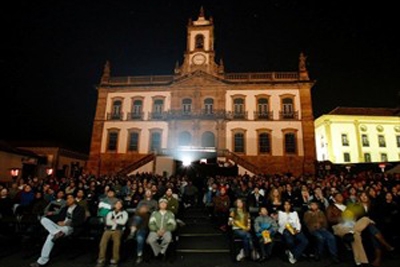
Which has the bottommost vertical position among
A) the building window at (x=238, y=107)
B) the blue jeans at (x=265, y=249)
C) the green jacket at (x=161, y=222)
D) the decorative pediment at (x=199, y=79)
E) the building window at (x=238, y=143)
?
the blue jeans at (x=265, y=249)

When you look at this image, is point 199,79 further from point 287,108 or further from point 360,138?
point 360,138

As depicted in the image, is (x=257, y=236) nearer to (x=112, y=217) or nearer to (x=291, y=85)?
(x=112, y=217)

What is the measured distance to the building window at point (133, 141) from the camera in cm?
2586

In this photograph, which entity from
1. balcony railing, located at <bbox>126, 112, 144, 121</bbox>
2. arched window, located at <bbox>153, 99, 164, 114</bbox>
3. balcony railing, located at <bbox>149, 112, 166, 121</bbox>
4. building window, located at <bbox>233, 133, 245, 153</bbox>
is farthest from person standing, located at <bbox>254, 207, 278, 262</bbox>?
balcony railing, located at <bbox>126, 112, 144, 121</bbox>

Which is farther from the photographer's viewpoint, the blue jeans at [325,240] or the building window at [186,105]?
the building window at [186,105]

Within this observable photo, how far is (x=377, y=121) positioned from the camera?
1421 inches

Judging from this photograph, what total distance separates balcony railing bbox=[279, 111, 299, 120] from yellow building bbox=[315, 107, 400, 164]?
14148mm

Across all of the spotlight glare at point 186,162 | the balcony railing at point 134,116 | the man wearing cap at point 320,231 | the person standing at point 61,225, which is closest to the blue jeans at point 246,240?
the man wearing cap at point 320,231

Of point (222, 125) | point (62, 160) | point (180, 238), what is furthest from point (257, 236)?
point (62, 160)

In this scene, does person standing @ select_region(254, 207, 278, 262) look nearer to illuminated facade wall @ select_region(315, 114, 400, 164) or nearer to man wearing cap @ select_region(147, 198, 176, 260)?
man wearing cap @ select_region(147, 198, 176, 260)

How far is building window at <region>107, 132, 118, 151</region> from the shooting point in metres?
26.1

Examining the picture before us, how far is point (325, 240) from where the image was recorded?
19.4ft

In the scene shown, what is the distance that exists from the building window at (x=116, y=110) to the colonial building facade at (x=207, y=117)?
0.03m

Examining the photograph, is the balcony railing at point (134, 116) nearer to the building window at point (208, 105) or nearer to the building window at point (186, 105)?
the building window at point (186, 105)
